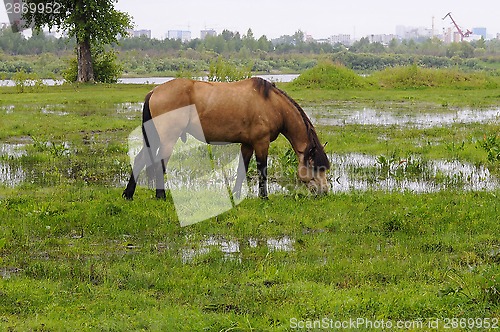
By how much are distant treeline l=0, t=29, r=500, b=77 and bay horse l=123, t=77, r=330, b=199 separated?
3757cm

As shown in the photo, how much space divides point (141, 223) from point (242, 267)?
7.27 ft

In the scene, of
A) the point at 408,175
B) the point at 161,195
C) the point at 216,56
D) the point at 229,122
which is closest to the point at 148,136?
the point at 161,195

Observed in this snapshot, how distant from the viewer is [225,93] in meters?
10.3

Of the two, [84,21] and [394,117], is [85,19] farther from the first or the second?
[394,117]

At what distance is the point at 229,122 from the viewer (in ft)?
33.7

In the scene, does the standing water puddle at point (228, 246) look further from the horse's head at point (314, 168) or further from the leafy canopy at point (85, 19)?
the leafy canopy at point (85, 19)

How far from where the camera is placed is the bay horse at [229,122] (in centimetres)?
998

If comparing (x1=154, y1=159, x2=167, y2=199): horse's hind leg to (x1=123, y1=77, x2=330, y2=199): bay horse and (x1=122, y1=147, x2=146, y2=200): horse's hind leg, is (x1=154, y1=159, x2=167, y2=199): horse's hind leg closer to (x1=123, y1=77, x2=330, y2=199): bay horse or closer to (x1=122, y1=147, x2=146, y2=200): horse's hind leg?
(x1=123, y1=77, x2=330, y2=199): bay horse

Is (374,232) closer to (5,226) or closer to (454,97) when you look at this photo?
(5,226)

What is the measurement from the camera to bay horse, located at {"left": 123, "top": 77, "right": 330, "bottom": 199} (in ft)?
32.8

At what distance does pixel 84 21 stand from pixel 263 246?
27.0m

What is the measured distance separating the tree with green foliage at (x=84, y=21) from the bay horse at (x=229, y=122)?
22637 millimetres

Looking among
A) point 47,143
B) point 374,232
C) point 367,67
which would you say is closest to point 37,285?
point 374,232

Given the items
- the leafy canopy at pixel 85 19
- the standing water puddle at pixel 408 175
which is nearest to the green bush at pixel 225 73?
the leafy canopy at pixel 85 19
